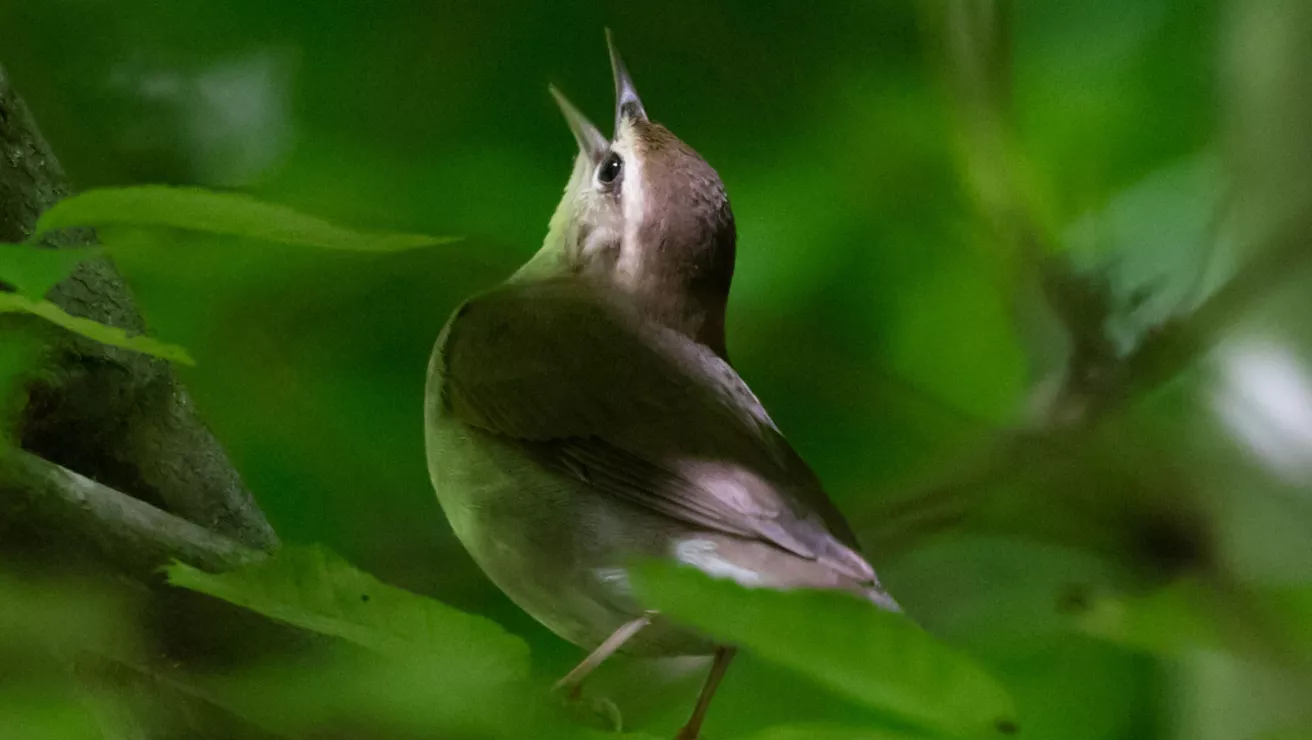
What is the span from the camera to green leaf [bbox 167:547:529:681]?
0.42 meters

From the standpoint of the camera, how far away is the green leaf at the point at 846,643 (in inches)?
13.0

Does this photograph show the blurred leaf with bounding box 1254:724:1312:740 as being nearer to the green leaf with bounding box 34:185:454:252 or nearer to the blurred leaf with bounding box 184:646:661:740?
the blurred leaf with bounding box 184:646:661:740

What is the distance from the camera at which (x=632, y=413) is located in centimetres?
66

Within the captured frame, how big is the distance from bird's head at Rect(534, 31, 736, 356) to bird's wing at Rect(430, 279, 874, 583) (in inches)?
1.5

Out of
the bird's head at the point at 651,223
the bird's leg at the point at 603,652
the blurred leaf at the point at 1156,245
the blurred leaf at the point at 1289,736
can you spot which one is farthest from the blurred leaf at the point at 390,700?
the blurred leaf at the point at 1156,245

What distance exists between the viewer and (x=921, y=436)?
0.87m

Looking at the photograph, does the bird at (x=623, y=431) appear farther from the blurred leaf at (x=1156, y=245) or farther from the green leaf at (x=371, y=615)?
the blurred leaf at (x=1156, y=245)

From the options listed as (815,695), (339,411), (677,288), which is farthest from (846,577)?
(339,411)

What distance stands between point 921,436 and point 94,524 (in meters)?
0.62

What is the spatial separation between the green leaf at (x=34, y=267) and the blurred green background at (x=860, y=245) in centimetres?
39

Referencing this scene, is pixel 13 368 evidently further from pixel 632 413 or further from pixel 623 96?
pixel 623 96

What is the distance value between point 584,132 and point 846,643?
0.62 metres

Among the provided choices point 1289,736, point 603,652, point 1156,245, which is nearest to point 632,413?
point 603,652

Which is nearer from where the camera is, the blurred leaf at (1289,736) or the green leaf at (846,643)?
the green leaf at (846,643)
